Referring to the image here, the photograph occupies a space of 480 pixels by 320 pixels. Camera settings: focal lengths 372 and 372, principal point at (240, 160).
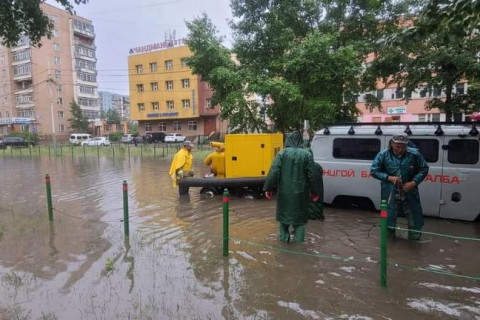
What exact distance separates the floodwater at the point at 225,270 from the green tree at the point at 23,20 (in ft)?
13.7

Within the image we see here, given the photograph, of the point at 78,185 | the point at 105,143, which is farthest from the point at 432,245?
the point at 105,143

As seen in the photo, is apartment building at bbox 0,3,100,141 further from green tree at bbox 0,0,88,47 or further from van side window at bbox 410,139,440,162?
van side window at bbox 410,139,440,162

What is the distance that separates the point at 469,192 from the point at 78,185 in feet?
38.7

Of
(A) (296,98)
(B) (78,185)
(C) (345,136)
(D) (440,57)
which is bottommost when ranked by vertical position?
(B) (78,185)

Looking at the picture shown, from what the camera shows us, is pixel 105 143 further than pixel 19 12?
Yes

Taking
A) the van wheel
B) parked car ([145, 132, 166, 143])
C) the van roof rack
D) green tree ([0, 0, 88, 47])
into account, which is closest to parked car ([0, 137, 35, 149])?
parked car ([145, 132, 166, 143])

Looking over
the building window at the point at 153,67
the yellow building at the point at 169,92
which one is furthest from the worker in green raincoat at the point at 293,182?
the building window at the point at 153,67

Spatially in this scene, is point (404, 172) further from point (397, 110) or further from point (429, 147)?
point (397, 110)

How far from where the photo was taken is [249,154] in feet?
31.4

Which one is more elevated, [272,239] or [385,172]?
[385,172]

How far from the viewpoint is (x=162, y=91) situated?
53469 millimetres

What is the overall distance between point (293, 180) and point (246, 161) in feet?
14.2

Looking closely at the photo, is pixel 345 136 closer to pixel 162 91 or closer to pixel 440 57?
pixel 440 57

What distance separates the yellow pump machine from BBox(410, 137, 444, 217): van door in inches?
148
